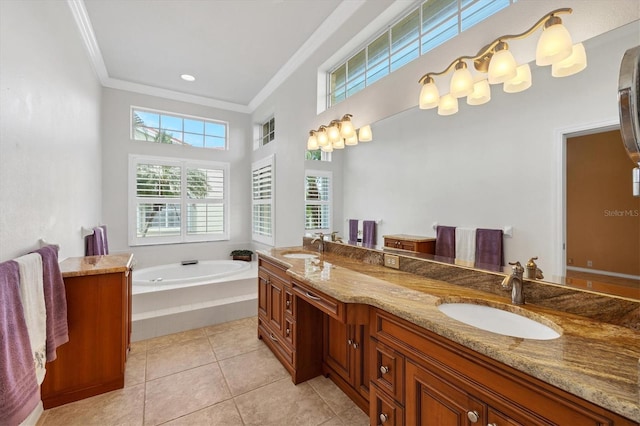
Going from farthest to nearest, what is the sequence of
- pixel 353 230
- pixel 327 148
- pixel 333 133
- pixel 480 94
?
pixel 327 148 → pixel 333 133 → pixel 353 230 → pixel 480 94

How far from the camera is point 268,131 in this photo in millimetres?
4309

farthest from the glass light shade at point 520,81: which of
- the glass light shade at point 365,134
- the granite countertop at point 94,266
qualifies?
the granite countertop at point 94,266

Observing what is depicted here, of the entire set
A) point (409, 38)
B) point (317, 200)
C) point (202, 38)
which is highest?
point (202, 38)

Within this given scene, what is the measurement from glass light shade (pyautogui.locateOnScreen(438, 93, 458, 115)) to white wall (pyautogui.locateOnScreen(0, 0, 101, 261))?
2.34m

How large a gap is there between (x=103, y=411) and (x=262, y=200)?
305 centimetres

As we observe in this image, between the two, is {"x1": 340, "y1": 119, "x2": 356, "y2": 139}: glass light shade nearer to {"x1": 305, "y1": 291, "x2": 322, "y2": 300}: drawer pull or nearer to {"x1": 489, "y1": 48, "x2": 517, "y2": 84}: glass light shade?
{"x1": 489, "y1": 48, "x2": 517, "y2": 84}: glass light shade

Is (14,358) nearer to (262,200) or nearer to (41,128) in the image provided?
(41,128)

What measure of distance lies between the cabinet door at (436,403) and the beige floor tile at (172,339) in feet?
7.57

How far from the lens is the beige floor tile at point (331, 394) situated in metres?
1.74

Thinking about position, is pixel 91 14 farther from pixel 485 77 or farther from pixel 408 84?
pixel 485 77

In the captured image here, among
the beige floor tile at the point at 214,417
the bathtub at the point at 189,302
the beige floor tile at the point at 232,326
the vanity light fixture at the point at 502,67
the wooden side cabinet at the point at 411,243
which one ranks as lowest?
the beige floor tile at the point at 214,417

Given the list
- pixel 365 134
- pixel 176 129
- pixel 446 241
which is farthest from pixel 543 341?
pixel 176 129

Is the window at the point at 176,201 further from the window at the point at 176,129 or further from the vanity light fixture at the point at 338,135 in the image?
the vanity light fixture at the point at 338,135

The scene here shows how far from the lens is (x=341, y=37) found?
8.34 feet
